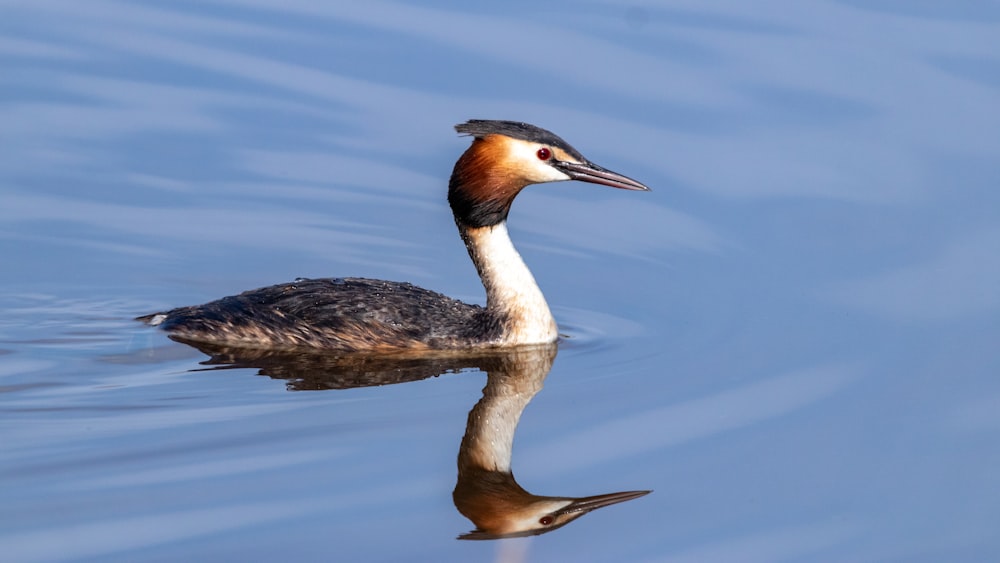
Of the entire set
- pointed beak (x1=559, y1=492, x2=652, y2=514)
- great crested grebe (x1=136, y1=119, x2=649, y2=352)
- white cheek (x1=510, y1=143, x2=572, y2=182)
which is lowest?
pointed beak (x1=559, y1=492, x2=652, y2=514)

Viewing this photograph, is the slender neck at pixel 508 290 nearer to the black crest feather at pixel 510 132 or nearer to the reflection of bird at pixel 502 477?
the reflection of bird at pixel 502 477

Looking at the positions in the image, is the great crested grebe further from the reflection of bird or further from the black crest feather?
the reflection of bird

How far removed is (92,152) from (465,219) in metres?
3.89

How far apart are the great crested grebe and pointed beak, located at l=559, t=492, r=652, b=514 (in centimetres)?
252

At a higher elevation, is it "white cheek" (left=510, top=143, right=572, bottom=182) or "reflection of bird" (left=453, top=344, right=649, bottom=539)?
"white cheek" (left=510, top=143, right=572, bottom=182)

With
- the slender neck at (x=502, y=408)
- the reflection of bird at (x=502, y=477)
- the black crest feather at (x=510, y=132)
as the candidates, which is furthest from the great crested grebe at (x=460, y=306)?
the reflection of bird at (x=502, y=477)

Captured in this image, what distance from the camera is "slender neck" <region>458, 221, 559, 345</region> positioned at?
10.1 meters

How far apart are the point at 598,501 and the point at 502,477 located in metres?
0.67

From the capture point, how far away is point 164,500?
7.40 m

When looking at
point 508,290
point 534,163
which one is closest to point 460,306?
point 508,290

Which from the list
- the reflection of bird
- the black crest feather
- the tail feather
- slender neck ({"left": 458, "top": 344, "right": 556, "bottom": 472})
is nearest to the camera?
the reflection of bird

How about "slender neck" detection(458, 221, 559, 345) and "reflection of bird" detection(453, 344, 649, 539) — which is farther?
"slender neck" detection(458, 221, 559, 345)

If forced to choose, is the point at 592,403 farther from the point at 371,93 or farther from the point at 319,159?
the point at 371,93

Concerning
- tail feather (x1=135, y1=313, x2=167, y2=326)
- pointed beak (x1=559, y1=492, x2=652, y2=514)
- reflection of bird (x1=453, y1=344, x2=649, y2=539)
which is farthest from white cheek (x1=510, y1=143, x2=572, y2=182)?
pointed beak (x1=559, y1=492, x2=652, y2=514)
